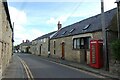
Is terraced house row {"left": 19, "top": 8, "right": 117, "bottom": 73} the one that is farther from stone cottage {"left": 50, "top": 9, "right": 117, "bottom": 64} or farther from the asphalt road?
the asphalt road

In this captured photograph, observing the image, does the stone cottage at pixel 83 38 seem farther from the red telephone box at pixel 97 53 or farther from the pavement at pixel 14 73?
the pavement at pixel 14 73

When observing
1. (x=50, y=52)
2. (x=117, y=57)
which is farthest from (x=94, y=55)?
(x=50, y=52)

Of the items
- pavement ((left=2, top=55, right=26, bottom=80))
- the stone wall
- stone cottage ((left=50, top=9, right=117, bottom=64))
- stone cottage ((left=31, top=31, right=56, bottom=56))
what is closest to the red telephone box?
stone cottage ((left=50, top=9, right=117, bottom=64))

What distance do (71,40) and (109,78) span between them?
18.7m

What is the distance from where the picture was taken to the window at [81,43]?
29144 mm

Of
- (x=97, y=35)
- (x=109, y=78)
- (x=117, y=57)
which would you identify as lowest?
(x=109, y=78)

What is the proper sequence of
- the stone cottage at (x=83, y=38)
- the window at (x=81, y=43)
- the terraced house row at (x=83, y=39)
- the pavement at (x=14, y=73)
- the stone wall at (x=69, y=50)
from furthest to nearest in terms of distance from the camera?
1. the window at (x=81, y=43)
2. the stone wall at (x=69, y=50)
3. the stone cottage at (x=83, y=38)
4. the terraced house row at (x=83, y=39)
5. the pavement at (x=14, y=73)

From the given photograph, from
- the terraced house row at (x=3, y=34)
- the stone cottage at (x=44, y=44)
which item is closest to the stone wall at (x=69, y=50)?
the stone cottage at (x=44, y=44)

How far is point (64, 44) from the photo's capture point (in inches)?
1511

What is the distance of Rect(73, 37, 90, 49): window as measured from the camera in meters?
29.1

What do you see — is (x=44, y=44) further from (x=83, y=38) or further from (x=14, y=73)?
(x=14, y=73)

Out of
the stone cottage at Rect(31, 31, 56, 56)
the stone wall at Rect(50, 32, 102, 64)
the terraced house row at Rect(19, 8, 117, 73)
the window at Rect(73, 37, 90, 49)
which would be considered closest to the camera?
the terraced house row at Rect(19, 8, 117, 73)

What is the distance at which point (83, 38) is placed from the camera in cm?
3036

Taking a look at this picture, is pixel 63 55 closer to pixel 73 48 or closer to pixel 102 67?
pixel 73 48
